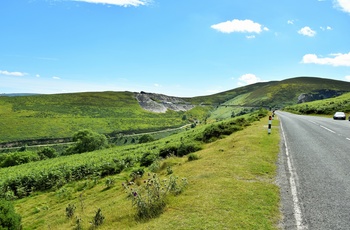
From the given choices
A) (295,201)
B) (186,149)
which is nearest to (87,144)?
(186,149)

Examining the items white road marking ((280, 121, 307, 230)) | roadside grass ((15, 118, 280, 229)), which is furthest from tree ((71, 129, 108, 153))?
white road marking ((280, 121, 307, 230))

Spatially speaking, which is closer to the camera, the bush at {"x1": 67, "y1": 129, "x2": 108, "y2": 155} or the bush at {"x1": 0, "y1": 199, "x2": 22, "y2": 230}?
the bush at {"x1": 0, "y1": 199, "x2": 22, "y2": 230}

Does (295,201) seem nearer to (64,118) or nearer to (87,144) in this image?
(87,144)

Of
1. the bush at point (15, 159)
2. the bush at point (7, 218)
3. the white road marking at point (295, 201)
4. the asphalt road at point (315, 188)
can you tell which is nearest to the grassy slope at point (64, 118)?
the bush at point (15, 159)

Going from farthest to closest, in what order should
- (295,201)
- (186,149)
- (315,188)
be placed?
(186,149) < (315,188) < (295,201)

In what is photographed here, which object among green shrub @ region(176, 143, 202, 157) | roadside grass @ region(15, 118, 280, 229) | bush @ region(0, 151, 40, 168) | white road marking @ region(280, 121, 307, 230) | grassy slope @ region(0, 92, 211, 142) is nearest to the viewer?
white road marking @ region(280, 121, 307, 230)

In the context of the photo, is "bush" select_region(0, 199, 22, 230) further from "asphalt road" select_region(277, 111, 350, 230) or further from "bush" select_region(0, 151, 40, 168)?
"bush" select_region(0, 151, 40, 168)

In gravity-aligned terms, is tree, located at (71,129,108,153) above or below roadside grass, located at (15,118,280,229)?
below

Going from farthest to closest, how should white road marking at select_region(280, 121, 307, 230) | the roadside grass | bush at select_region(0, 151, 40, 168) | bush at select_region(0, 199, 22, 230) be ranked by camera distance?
bush at select_region(0, 151, 40, 168)
bush at select_region(0, 199, 22, 230)
the roadside grass
white road marking at select_region(280, 121, 307, 230)

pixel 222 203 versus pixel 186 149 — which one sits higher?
pixel 222 203

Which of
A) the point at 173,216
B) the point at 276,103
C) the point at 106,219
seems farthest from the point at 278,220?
the point at 276,103

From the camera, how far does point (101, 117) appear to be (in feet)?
523

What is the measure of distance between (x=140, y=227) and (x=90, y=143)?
8330cm

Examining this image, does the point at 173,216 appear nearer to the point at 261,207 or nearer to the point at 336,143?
the point at 261,207
